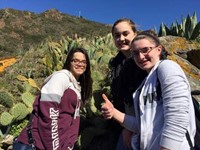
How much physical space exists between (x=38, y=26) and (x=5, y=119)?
31.8 metres

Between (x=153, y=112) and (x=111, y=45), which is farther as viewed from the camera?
(x=111, y=45)

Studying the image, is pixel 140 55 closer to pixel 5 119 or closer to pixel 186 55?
pixel 5 119

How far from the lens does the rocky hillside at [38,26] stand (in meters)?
32.8

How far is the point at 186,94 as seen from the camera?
7.48 feet

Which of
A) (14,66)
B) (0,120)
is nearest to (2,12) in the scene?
(14,66)

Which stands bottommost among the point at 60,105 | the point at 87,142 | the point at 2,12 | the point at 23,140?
the point at 87,142

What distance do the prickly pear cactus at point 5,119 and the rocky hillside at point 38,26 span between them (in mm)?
25585

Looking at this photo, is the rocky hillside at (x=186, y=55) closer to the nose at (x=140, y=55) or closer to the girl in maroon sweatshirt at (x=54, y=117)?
the girl in maroon sweatshirt at (x=54, y=117)

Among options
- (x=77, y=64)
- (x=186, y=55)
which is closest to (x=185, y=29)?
(x=186, y=55)

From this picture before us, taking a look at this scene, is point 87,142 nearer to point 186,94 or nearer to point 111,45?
point 186,94

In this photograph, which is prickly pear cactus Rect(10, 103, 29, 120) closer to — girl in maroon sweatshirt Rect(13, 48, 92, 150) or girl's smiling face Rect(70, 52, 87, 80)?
girl's smiling face Rect(70, 52, 87, 80)

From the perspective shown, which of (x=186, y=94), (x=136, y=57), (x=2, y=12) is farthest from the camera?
(x=2, y=12)

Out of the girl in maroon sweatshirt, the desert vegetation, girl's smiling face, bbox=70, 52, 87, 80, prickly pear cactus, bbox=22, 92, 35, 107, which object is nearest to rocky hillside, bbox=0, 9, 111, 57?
the desert vegetation

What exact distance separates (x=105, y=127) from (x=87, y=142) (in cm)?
25
